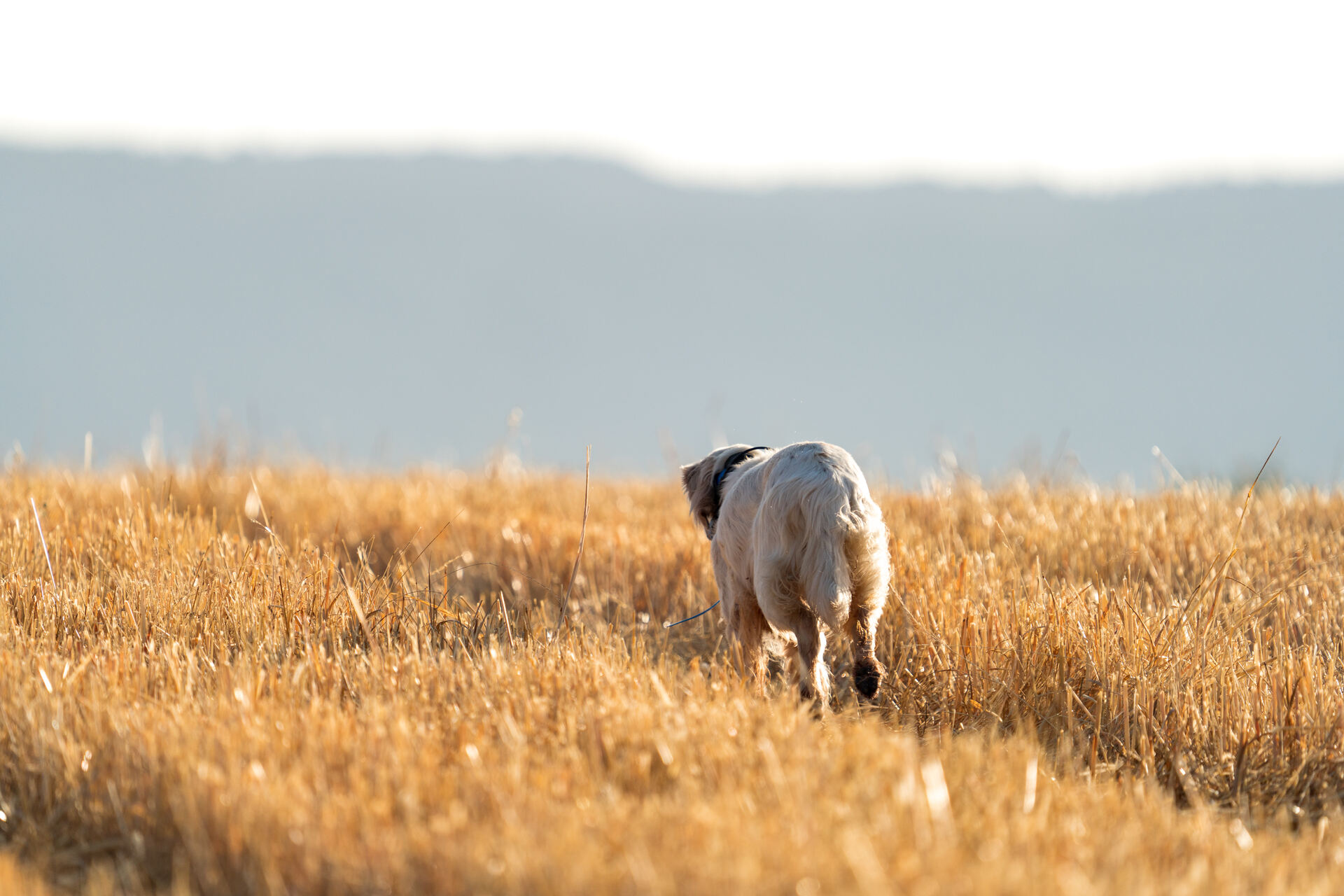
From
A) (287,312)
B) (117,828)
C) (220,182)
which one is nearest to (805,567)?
(117,828)

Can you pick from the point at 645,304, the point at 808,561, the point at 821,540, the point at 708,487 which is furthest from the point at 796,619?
the point at 645,304

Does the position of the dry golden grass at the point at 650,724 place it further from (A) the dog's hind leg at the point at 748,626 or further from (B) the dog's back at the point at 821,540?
(B) the dog's back at the point at 821,540

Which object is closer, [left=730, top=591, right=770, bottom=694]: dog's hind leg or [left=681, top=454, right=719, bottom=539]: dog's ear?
[left=730, top=591, right=770, bottom=694]: dog's hind leg

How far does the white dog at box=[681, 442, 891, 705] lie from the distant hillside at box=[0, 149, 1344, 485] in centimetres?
8444

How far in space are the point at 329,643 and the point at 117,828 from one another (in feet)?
4.30

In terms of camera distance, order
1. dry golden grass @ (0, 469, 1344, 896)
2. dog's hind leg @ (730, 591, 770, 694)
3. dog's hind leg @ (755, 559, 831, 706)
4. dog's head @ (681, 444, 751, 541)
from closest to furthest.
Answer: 1. dry golden grass @ (0, 469, 1344, 896)
2. dog's hind leg @ (755, 559, 831, 706)
3. dog's hind leg @ (730, 591, 770, 694)
4. dog's head @ (681, 444, 751, 541)

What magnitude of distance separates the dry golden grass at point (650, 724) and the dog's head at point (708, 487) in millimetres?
691

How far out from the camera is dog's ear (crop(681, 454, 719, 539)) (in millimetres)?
4613

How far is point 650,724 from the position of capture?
107 inches

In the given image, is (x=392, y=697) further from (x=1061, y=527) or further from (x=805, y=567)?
(x=1061, y=527)

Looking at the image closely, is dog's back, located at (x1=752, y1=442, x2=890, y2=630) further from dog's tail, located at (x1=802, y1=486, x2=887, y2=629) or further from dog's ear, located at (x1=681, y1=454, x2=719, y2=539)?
dog's ear, located at (x1=681, y1=454, x2=719, y2=539)

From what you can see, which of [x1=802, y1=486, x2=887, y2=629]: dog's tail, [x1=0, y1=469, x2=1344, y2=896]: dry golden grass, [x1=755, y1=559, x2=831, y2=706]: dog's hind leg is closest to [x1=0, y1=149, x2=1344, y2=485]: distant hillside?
[x1=0, y1=469, x2=1344, y2=896]: dry golden grass

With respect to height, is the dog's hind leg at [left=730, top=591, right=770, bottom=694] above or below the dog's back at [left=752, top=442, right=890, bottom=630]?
below

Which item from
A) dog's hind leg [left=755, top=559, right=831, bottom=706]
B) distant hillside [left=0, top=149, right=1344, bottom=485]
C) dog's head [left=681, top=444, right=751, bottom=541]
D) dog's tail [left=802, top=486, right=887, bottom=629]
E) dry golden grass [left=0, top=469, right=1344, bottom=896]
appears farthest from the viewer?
distant hillside [left=0, top=149, right=1344, bottom=485]
